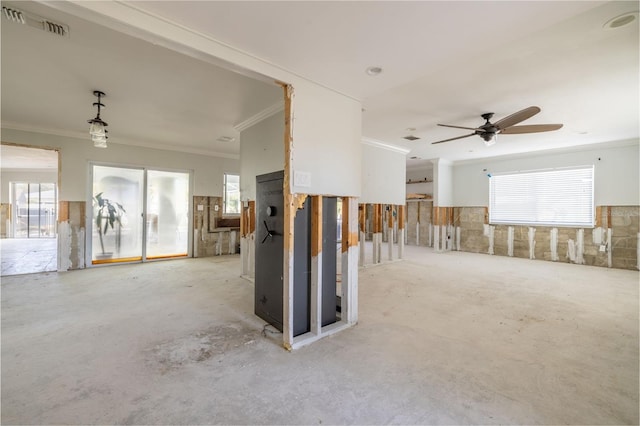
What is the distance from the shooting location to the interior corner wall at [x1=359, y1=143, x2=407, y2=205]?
5781 mm

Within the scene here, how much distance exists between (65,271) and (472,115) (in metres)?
7.78

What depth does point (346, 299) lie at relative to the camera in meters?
2.85

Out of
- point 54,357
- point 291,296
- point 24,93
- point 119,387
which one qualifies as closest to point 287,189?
point 291,296

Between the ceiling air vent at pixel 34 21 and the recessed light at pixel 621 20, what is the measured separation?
436cm

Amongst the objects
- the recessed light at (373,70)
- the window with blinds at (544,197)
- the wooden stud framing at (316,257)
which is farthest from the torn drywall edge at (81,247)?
the window with blinds at (544,197)

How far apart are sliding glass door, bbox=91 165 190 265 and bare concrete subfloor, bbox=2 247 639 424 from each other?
1.76 metres

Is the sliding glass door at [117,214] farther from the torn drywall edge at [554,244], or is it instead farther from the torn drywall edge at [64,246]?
the torn drywall edge at [554,244]

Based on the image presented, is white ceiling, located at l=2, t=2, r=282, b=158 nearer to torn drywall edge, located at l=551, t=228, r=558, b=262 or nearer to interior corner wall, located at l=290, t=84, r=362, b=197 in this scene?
interior corner wall, located at l=290, t=84, r=362, b=197

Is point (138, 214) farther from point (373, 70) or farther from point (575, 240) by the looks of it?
point (575, 240)

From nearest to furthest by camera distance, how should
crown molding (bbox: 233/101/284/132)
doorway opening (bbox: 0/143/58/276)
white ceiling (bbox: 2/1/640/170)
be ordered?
1. white ceiling (bbox: 2/1/640/170)
2. crown molding (bbox: 233/101/284/132)
3. doorway opening (bbox: 0/143/58/276)

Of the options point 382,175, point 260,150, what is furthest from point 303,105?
point 382,175

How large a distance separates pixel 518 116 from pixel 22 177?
15124 millimetres

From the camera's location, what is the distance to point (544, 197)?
22.0ft

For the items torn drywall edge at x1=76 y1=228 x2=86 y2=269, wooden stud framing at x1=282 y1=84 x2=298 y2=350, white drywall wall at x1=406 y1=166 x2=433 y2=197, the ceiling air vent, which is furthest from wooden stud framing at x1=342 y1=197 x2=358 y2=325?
white drywall wall at x1=406 y1=166 x2=433 y2=197
